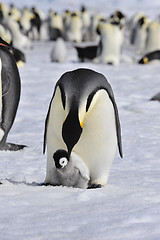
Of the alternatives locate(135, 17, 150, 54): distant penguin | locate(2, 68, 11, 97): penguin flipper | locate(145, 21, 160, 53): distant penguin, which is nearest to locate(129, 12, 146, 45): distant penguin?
locate(135, 17, 150, 54): distant penguin

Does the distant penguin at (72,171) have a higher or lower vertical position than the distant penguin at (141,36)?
higher

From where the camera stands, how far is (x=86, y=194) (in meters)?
2.94

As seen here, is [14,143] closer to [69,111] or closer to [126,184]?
[126,184]

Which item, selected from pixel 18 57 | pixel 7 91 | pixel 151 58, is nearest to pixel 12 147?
pixel 7 91

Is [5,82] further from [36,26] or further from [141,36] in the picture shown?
[36,26]

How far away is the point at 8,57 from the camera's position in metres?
4.32

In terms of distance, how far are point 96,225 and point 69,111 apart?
0.76m

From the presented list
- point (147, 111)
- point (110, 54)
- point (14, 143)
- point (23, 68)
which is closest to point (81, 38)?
point (110, 54)

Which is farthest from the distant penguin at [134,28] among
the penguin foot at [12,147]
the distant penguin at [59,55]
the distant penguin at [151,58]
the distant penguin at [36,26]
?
the penguin foot at [12,147]

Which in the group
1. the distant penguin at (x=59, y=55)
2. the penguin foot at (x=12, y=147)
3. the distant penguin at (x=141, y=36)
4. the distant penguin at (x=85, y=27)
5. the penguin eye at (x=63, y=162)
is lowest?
the distant penguin at (x=85, y=27)

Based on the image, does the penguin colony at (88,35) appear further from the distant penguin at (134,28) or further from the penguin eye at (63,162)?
the penguin eye at (63,162)

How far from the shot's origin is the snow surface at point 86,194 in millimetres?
2309

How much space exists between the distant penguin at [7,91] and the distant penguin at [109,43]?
27.9 feet

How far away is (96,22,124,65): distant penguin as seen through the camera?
13039mm
